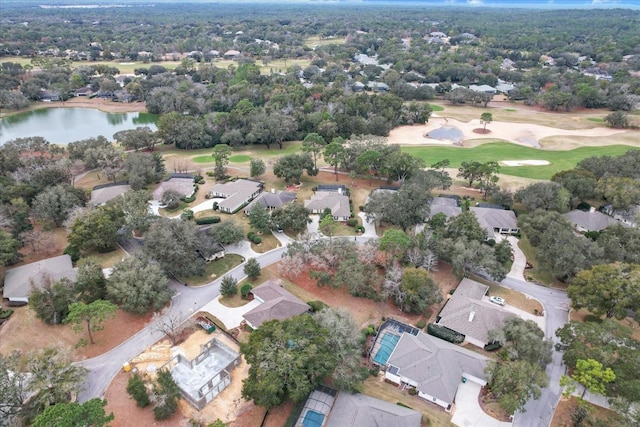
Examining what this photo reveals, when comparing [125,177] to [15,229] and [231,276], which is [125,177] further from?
[231,276]

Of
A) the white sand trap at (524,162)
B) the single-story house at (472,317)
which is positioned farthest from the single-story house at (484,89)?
the single-story house at (472,317)

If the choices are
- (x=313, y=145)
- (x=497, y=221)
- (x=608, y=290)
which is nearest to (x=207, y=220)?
(x=313, y=145)

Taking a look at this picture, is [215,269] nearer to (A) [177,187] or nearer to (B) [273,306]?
(B) [273,306]

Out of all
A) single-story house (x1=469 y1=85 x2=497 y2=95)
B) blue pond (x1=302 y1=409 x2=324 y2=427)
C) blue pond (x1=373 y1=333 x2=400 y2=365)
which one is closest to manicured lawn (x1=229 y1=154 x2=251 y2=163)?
blue pond (x1=373 y1=333 x2=400 y2=365)

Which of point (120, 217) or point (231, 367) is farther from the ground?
point (120, 217)

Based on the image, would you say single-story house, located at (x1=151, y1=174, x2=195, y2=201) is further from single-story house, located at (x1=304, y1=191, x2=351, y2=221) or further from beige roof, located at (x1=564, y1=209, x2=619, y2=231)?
beige roof, located at (x1=564, y1=209, x2=619, y2=231)

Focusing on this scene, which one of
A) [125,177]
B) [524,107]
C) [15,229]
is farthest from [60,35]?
[524,107]
